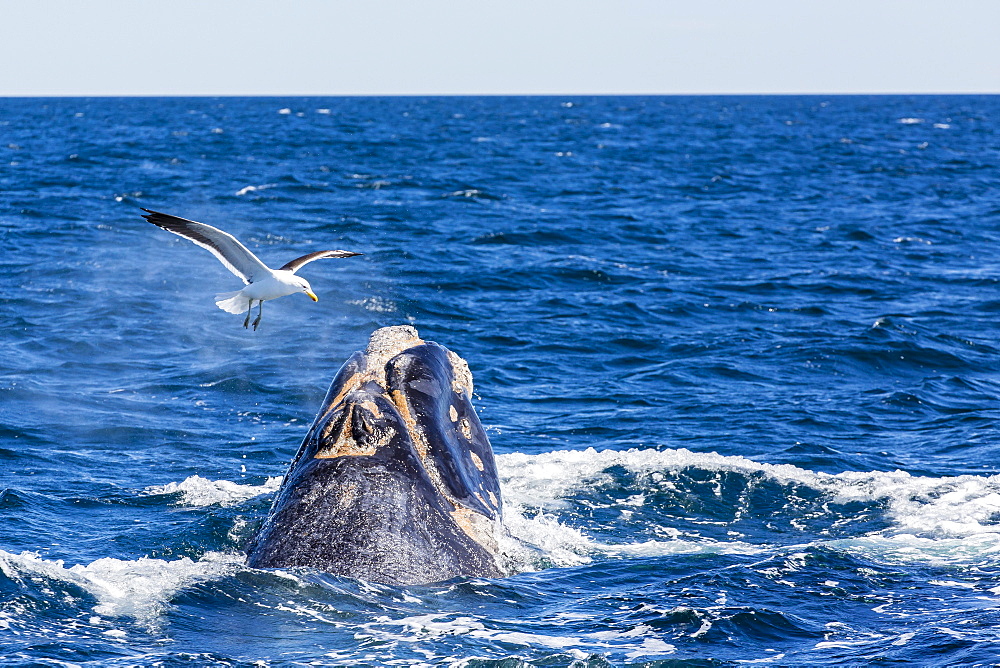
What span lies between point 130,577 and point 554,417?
8702 mm

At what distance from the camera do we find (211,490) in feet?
44.2

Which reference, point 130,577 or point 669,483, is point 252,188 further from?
point 130,577

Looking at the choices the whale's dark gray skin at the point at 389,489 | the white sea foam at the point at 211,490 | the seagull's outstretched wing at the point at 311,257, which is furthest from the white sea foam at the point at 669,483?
the seagull's outstretched wing at the point at 311,257

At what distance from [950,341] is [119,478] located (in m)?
15.6

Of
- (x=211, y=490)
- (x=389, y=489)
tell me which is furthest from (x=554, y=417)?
(x=389, y=489)

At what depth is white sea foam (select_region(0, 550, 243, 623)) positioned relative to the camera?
8758 mm

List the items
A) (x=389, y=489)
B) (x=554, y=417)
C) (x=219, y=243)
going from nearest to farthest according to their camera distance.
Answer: (x=389, y=489), (x=219, y=243), (x=554, y=417)

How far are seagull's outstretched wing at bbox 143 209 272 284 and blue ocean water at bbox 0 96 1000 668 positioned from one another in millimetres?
2386

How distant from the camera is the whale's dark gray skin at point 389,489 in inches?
331

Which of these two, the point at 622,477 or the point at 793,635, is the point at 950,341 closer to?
the point at 622,477

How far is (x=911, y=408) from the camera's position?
18.6 m

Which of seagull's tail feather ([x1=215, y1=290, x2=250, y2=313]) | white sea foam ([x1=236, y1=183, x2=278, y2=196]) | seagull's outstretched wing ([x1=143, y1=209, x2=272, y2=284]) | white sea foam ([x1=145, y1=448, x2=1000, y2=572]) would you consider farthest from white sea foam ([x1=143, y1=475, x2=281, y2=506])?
white sea foam ([x1=236, y1=183, x2=278, y2=196])

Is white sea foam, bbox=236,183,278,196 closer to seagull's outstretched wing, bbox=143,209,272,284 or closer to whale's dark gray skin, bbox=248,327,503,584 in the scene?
seagull's outstretched wing, bbox=143,209,272,284

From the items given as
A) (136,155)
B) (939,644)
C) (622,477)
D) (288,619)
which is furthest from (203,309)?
(136,155)
